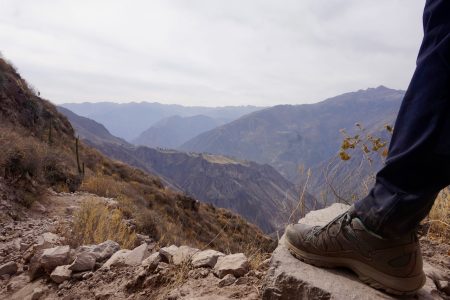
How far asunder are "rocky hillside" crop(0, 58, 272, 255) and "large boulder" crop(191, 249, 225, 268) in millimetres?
128

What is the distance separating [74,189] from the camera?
28.4 ft

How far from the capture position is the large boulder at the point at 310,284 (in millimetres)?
1601

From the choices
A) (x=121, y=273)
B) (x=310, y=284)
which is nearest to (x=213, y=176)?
(x=121, y=273)

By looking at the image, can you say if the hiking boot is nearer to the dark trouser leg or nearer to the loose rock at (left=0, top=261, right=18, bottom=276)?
the dark trouser leg

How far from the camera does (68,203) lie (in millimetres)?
6816

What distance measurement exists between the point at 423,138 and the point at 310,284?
80cm

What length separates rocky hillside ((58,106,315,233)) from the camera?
405ft

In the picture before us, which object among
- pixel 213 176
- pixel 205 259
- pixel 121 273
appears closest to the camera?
pixel 205 259

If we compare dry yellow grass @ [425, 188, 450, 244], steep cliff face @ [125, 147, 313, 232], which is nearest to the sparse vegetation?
dry yellow grass @ [425, 188, 450, 244]

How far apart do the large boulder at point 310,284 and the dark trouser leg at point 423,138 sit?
364 mm

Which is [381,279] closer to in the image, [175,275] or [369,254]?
[369,254]

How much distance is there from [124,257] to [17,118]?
57.7 ft

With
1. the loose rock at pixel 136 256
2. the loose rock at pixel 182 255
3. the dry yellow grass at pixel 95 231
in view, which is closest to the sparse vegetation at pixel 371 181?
the loose rock at pixel 182 255

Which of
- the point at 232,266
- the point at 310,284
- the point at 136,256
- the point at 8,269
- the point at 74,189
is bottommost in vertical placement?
the point at 74,189
